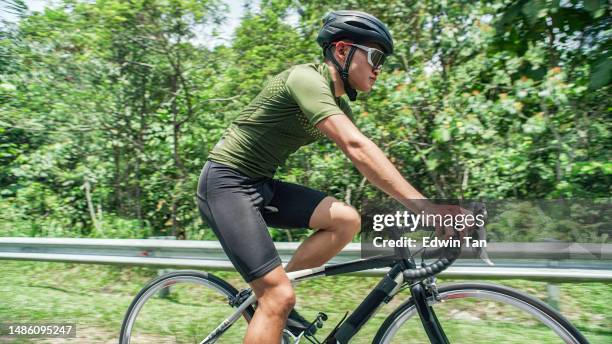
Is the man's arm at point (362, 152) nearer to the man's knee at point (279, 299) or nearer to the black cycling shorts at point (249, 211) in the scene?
the black cycling shorts at point (249, 211)

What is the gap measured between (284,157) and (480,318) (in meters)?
1.21

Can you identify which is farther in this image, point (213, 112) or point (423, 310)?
point (213, 112)

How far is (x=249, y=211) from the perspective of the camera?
285 centimetres

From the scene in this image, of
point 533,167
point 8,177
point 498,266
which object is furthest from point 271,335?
point 8,177

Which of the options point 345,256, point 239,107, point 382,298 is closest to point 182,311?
point 345,256

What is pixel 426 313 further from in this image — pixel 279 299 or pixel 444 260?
pixel 279 299

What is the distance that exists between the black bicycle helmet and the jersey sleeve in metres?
0.20

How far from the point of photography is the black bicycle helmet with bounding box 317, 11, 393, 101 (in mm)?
2732

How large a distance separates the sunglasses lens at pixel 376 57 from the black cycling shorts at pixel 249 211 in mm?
741

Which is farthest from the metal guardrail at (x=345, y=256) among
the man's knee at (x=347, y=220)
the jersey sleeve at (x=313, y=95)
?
the jersey sleeve at (x=313, y=95)

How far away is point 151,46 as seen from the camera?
773 centimetres

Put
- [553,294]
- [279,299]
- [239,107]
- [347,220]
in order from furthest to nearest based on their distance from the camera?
[239,107]
[553,294]
[347,220]
[279,299]

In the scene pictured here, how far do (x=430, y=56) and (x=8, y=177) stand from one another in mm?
6771

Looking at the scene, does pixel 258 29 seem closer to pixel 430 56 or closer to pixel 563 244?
pixel 430 56
